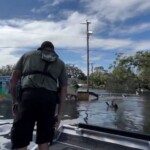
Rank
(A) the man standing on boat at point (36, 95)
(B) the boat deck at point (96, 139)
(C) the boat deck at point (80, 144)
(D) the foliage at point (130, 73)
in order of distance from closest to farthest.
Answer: (A) the man standing on boat at point (36, 95) → (B) the boat deck at point (96, 139) → (C) the boat deck at point (80, 144) → (D) the foliage at point (130, 73)

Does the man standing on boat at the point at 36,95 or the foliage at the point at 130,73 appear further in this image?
the foliage at the point at 130,73

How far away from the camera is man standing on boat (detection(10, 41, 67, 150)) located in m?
3.81

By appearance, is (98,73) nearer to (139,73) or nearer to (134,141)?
(139,73)

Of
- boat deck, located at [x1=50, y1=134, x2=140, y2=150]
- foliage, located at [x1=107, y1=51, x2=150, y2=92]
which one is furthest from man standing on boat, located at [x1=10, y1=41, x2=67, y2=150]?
foliage, located at [x1=107, y1=51, x2=150, y2=92]

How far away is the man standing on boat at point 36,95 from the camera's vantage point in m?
3.81

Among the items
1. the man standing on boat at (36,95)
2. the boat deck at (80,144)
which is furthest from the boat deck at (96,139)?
the man standing on boat at (36,95)

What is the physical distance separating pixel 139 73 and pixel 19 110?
6528 cm

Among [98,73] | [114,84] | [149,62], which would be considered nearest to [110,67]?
[114,84]

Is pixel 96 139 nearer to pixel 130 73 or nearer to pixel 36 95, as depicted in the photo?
pixel 36 95

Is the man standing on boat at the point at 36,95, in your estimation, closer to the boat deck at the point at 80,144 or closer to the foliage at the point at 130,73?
the boat deck at the point at 80,144

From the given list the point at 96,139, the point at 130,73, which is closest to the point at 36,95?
the point at 96,139

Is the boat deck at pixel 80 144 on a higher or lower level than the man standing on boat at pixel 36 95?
lower

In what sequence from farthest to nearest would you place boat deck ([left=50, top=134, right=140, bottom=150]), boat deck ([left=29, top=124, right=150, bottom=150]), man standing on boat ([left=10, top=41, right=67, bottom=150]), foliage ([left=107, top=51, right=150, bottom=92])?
foliage ([left=107, top=51, right=150, bottom=92])
boat deck ([left=50, top=134, right=140, bottom=150])
boat deck ([left=29, top=124, right=150, bottom=150])
man standing on boat ([left=10, top=41, right=67, bottom=150])

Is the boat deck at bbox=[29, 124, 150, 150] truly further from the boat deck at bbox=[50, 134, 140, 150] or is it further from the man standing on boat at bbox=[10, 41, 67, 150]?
the man standing on boat at bbox=[10, 41, 67, 150]
